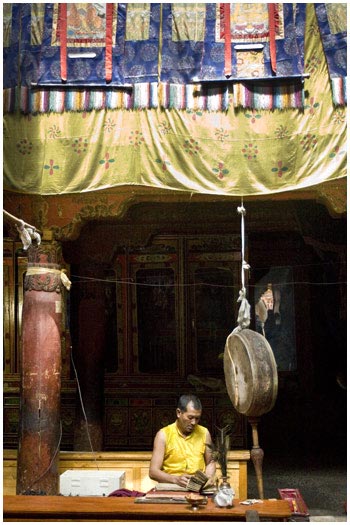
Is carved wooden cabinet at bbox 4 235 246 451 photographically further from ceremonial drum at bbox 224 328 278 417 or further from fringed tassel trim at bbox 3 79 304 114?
ceremonial drum at bbox 224 328 278 417

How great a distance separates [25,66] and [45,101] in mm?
393

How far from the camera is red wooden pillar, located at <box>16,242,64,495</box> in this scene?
7.08m

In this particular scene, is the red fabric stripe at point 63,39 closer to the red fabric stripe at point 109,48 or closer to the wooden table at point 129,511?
the red fabric stripe at point 109,48

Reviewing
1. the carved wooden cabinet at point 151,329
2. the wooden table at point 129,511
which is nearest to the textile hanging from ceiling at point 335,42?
the wooden table at point 129,511

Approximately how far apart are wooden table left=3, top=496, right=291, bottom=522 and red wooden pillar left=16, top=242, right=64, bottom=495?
170 centimetres

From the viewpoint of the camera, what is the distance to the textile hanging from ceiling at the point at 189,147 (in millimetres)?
6824

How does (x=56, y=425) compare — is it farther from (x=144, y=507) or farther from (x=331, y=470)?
(x=331, y=470)

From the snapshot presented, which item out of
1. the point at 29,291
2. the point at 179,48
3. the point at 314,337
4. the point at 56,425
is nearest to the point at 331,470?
the point at 314,337

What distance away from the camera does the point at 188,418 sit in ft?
20.8

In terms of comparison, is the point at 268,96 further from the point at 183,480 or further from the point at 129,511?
the point at 129,511

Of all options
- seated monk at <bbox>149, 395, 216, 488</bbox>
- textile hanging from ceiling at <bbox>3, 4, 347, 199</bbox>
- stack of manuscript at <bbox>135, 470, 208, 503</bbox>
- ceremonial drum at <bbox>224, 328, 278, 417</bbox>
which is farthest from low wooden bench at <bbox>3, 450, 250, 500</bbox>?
textile hanging from ceiling at <bbox>3, 4, 347, 199</bbox>

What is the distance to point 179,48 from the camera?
6965mm

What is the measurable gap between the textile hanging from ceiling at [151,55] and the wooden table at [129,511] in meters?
3.66

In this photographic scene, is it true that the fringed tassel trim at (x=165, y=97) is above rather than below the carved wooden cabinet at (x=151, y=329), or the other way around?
above
